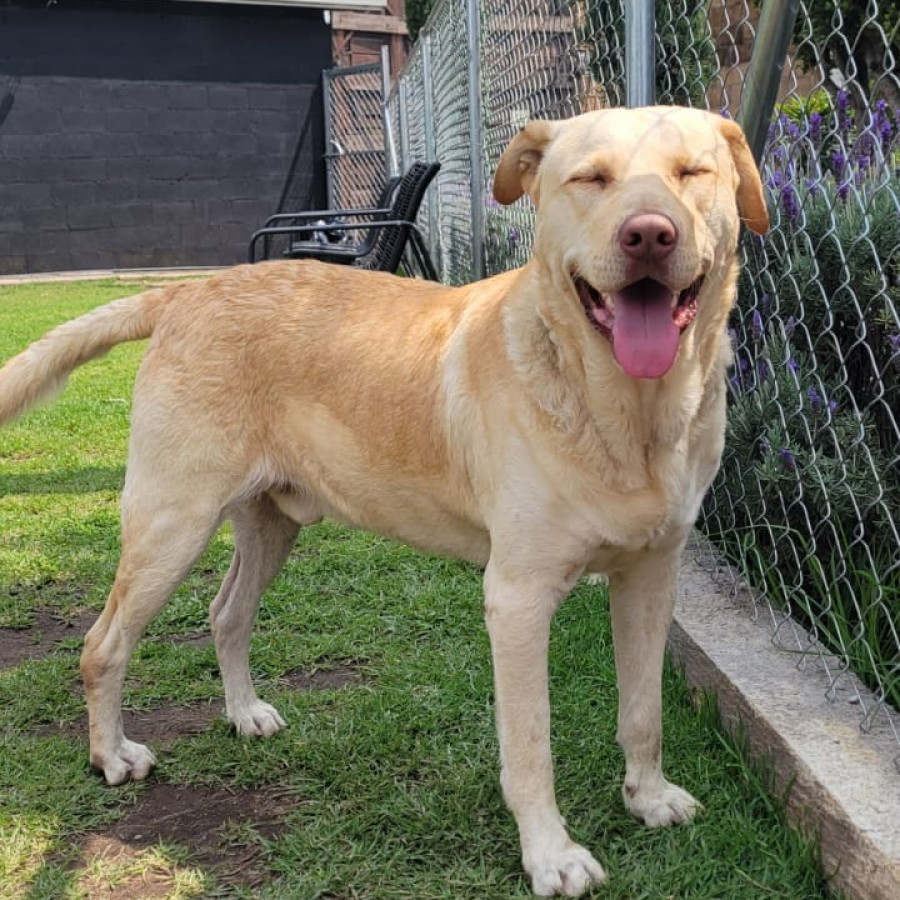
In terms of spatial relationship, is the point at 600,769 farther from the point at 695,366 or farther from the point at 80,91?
the point at 80,91

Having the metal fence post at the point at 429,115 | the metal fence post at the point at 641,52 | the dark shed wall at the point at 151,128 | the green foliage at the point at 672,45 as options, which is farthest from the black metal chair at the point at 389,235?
the dark shed wall at the point at 151,128

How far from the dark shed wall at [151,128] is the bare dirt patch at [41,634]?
14.0m

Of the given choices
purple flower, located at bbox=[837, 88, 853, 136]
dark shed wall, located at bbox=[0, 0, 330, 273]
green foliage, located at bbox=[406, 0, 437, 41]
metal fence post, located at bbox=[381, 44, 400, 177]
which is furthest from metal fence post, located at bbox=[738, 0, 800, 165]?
green foliage, located at bbox=[406, 0, 437, 41]

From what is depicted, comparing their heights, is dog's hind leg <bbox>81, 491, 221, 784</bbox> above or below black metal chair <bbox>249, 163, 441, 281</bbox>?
below

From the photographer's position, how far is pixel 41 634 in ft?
12.4

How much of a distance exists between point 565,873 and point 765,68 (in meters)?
1.95

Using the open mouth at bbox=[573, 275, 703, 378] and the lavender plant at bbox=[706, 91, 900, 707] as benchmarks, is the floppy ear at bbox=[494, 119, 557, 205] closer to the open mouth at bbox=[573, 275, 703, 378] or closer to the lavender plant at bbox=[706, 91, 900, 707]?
the open mouth at bbox=[573, 275, 703, 378]

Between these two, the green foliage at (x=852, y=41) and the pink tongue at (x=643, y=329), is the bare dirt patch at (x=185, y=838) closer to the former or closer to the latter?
the pink tongue at (x=643, y=329)

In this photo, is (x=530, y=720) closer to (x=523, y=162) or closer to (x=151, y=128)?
(x=523, y=162)

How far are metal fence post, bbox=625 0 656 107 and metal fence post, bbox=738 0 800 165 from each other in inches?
17.9

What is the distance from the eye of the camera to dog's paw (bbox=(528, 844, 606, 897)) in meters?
2.28

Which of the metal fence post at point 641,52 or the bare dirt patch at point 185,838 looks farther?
the metal fence post at point 641,52

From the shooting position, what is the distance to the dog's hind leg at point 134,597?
282 cm

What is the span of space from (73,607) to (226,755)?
4.25 feet
